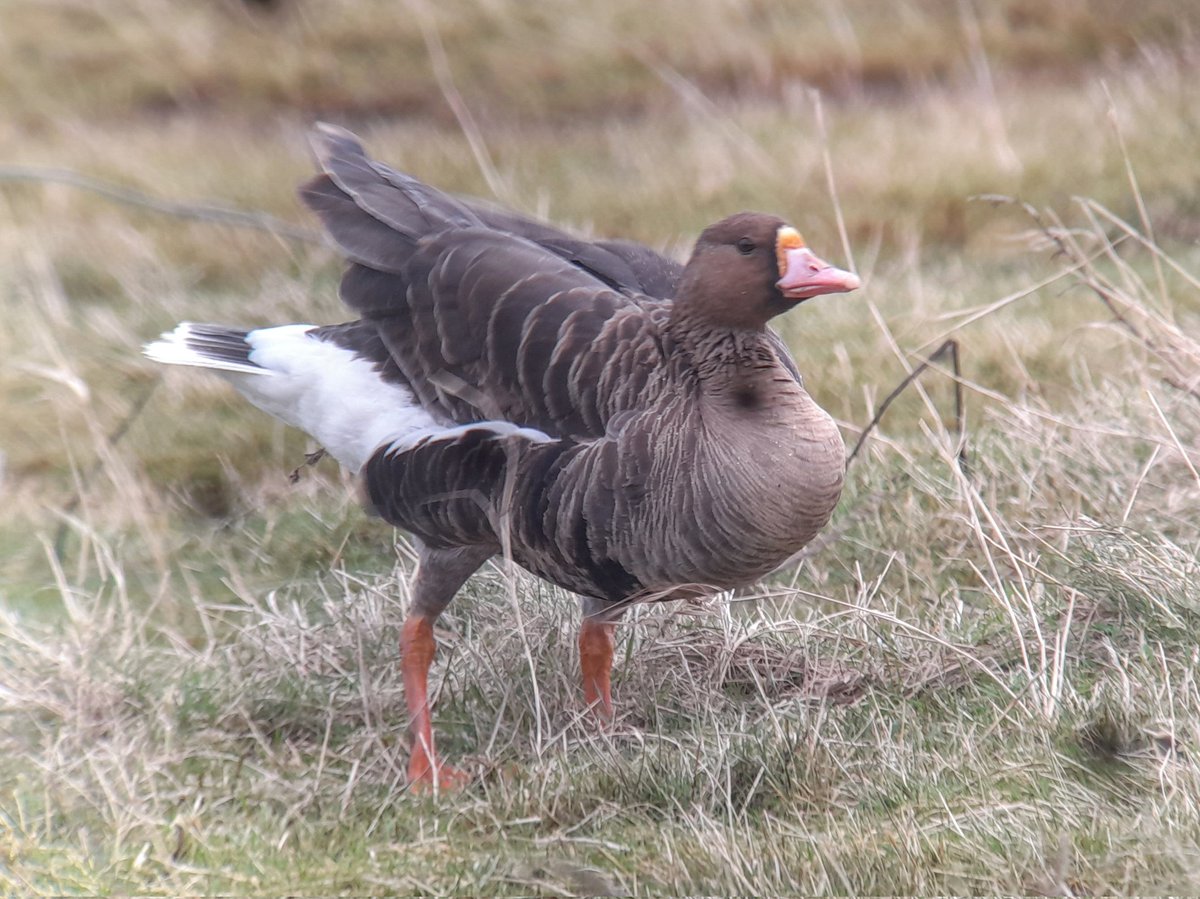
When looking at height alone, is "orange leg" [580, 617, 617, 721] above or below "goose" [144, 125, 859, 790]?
below

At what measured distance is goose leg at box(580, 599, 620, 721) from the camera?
12.4 feet

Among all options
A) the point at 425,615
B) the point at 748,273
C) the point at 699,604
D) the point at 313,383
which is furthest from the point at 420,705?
the point at 748,273

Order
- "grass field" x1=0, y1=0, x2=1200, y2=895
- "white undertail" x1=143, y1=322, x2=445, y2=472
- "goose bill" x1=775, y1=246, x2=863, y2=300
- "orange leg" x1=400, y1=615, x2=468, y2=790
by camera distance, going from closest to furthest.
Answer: "grass field" x1=0, y1=0, x2=1200, y2=895 → "goose bill" x1=775, y1=246, x2=863, y2=300 → "orange leg" x1=400, y1=615, x2=468, y2=790 → "white undertail" x1=143, y1=322, x2=445, y2=472

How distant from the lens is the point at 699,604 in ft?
13.1

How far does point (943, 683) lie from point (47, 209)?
690 cm

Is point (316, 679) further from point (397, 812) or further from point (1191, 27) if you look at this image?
point (1191, 27)

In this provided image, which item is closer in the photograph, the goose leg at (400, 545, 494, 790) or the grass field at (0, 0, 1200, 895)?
the grass field at (0, 0, 1200, 895)

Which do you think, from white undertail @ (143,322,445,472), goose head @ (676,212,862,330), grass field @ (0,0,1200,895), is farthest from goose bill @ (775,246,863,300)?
white undertail @ (143,322,445,472)

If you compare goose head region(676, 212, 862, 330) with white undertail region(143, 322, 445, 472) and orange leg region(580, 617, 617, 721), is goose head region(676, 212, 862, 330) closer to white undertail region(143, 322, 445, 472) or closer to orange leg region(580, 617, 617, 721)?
white undertail region(143, 322, 445, 472)

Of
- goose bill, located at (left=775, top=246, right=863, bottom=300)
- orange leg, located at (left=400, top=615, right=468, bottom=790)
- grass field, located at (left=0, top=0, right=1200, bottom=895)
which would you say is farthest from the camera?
orange leg, located at (left=400, top=615, right=468, bottom=790)

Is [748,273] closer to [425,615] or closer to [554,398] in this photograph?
[554,398]

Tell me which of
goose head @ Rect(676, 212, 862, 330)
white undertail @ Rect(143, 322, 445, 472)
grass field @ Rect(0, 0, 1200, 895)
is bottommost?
grass field @ Rect(0, 0, 1200, 895)

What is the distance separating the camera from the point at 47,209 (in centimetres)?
871

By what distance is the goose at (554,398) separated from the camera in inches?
130
